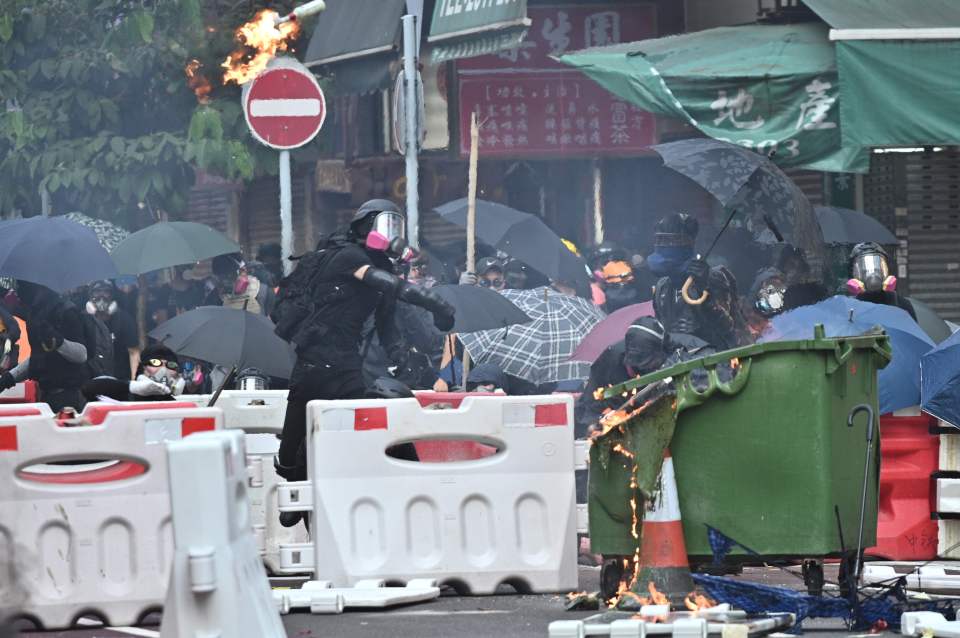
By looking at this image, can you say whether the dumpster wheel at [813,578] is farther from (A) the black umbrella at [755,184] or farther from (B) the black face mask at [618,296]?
(B) the black face mask at [618,296]

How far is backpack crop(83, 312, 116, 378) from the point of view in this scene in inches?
652

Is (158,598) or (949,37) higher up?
(949,37)

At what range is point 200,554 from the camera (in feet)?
22.9

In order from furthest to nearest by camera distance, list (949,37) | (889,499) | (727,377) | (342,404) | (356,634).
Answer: (949,37) < (889,499) < (342,404) < (727,377) < (356,634)

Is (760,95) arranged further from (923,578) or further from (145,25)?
(145,25)

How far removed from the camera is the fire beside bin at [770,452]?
947cm

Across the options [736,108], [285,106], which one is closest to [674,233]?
[736,108]

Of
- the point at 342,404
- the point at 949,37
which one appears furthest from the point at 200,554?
the point at 949,37

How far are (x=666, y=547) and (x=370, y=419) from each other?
198cm

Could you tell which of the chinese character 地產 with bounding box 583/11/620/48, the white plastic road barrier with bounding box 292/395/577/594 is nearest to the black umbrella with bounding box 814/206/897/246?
the chinese character 地產 with bounding box 583/11/620/48

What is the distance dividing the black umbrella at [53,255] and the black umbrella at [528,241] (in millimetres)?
2741

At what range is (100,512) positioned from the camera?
10031 mm

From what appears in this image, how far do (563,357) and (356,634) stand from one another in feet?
20.9

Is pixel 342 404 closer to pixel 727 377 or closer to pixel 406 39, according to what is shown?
pixel 727 377
